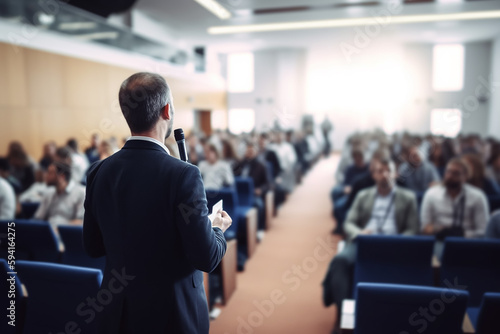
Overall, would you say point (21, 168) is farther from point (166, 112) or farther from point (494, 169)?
point (494, 169)

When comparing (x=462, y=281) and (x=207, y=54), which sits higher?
(x=207, y=54)

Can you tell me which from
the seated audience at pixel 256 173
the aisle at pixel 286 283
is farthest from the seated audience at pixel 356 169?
the seated audience at pixel 256 173

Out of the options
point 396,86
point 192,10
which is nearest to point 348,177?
point 192,10

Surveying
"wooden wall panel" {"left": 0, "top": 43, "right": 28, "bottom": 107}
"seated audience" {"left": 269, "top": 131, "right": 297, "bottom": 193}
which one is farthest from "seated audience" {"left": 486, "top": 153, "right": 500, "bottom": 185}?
"wooden wall panel" {"left": 0, "top": 43, "right": 28, "bottom": 107}

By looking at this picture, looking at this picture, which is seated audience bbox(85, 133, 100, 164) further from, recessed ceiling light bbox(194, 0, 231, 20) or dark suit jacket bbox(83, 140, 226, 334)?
dark suit jacket bbox(83, 140, 226, 334)

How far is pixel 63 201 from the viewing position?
12.8 feet

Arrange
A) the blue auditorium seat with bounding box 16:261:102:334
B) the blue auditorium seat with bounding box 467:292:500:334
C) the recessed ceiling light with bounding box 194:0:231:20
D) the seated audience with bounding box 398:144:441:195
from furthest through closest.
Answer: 1. the recessed ceiling light with bounding box 194:0:231:20
2. the seated audience with bounding box 398:144:441:195
3. the blue auditorium seat with bounding box 16:261:102:334
4. the blue auditorium seat with bounding box 467:292:500:334

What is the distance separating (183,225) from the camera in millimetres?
1288

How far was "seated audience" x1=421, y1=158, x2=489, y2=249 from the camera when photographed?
367cm

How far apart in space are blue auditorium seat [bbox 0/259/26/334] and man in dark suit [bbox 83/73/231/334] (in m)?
1.10

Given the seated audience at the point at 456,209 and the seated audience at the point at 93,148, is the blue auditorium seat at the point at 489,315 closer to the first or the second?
the seated audience at the point at 456,209

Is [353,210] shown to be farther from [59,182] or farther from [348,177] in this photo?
[59,182]

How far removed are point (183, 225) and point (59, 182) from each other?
10.1ft

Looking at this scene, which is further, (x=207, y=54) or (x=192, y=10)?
(x=207, y=54)
